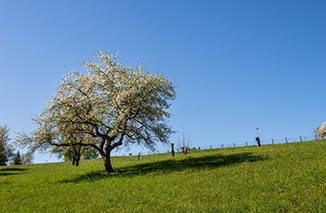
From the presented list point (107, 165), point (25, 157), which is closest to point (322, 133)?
point (107, 165)

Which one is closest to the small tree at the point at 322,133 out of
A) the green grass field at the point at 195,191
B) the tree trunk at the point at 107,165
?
the green grass field at the point at 195,191

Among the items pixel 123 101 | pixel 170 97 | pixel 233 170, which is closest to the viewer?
pixel 233 170

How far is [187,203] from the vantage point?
18.8 m

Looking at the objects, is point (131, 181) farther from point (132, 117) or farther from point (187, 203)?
point (187, 203)

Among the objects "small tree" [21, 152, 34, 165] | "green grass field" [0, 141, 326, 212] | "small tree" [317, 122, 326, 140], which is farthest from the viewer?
"small tree" [317, 122, 326, 140]

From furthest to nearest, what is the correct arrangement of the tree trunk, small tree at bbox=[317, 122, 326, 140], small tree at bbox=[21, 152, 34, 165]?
1. small tree at bbox=[317, 122, 326, 140]
2. the tree trunk
3. small tree at bbox=[21, 152, 34, 165]

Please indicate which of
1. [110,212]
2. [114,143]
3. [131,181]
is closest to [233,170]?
[131,181]

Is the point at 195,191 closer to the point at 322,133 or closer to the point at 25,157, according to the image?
the point at 25,157

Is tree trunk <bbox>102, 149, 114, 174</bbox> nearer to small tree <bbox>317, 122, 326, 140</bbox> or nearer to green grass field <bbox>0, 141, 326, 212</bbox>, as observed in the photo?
green grass field <bbox>0, 141, 326, 212</bbox>

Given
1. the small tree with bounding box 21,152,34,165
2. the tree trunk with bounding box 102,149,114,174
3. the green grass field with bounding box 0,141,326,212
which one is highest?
the small tree with bounding box 21,152,34,165

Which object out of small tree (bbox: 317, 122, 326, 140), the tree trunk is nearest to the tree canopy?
the tree trunk

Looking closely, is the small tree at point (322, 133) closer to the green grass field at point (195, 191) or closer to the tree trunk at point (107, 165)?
the green grass field at point (195, 191)

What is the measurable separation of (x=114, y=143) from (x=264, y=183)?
901 inches

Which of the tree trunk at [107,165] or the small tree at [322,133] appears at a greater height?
the small tree at [322,133]
